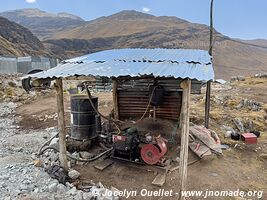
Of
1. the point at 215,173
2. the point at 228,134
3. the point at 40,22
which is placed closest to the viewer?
the point at 215,173

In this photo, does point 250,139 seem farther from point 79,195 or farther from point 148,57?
point 79,195

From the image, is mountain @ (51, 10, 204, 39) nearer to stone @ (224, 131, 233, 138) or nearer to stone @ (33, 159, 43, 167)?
stone @ (224, 131, 233, 138)

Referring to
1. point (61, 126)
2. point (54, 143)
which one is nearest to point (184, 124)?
point (61, 126)

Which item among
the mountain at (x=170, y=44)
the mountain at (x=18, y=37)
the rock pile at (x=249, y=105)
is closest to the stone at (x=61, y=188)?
the rock pile at (x=249, y=105)

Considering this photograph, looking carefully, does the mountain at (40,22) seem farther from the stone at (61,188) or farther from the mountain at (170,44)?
the stone at (61,188)

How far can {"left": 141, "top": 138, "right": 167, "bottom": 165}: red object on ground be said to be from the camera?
595cm

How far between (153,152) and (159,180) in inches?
25.5

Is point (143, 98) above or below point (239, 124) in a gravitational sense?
above

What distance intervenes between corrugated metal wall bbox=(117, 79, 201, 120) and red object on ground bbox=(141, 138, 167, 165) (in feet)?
7.21

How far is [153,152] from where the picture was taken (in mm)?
5953

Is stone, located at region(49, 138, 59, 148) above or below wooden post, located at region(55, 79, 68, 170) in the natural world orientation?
below

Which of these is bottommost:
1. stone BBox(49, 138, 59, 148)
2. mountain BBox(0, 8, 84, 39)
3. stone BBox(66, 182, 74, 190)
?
stone BBox(66, 182, 74, 190)

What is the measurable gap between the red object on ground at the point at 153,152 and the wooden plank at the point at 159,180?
385mm

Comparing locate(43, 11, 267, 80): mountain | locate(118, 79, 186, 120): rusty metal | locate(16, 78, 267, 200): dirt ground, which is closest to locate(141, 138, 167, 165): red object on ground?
locate(16, 78, 267, 200): dirt ground
